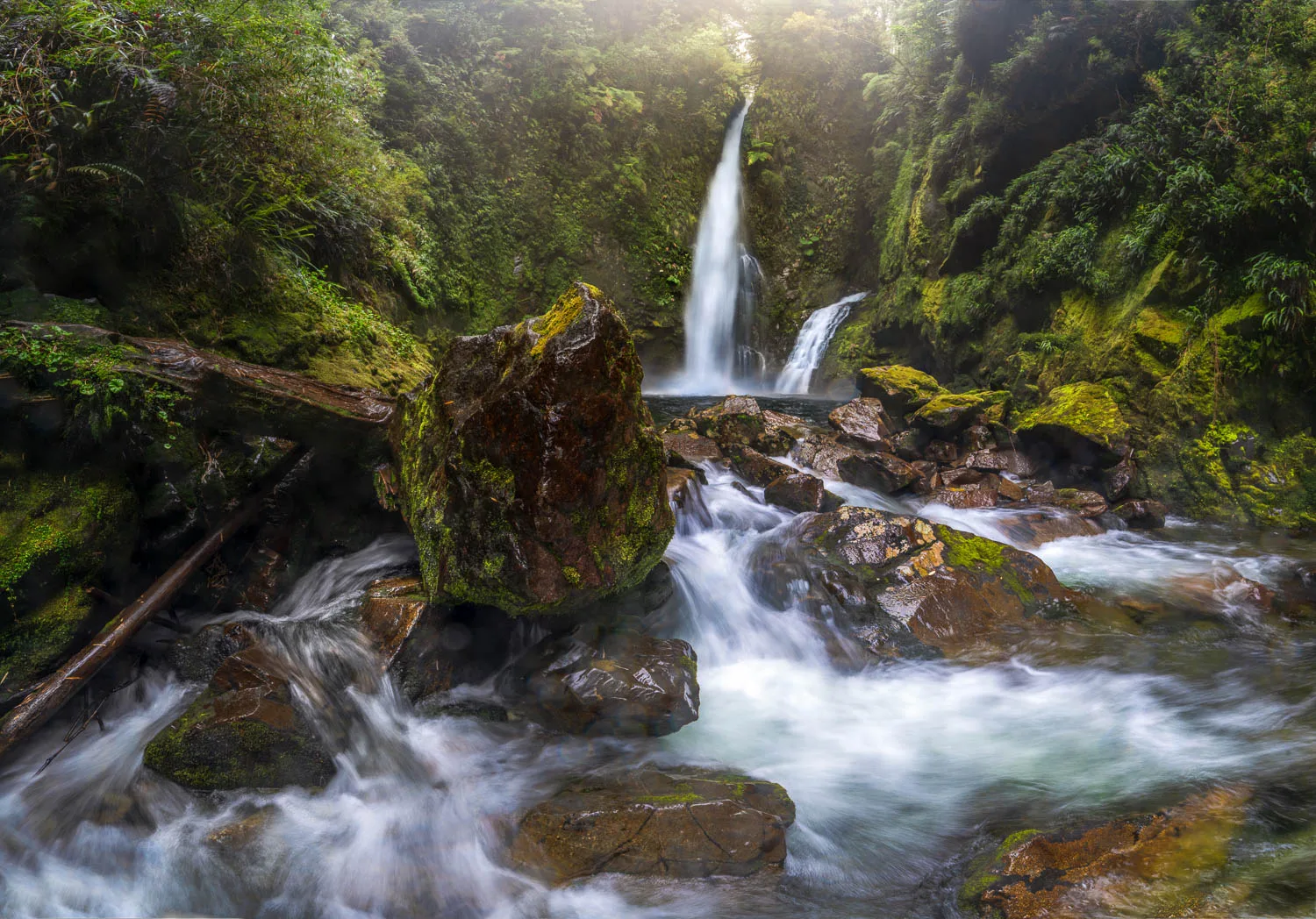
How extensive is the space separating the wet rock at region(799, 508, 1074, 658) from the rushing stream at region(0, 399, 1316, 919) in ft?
0.98

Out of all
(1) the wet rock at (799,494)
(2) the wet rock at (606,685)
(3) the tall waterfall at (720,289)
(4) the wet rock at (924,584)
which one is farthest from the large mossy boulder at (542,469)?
(3) the tall waterfall at (720,289)

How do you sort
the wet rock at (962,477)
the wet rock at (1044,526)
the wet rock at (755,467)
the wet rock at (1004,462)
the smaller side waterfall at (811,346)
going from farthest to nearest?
the smaller side waterfall at (811,346)
the wet rock at (1004,462)
the wet rock at (962,477)
the wet rock at (755,467)
the wet rock at (1044,526)

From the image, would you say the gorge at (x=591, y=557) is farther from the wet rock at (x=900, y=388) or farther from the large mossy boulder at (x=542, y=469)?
the wet rock at (x=900, y=388)

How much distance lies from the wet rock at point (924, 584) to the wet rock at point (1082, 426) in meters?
3.56

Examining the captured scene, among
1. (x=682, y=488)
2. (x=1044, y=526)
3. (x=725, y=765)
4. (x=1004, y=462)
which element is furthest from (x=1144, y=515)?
(x=725, y=765)

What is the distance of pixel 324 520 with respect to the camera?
5.02m

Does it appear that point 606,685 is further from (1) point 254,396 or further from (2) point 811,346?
(2) point 811,346

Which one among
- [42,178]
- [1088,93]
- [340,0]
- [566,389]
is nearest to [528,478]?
[566,389]

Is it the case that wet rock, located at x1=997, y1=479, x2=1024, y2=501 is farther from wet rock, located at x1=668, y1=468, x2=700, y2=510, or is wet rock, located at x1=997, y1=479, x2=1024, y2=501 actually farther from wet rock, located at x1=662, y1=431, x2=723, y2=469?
wet rock, located at x1=668, y1=468, x2=700, y2=510

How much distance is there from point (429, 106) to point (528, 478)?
12.5m

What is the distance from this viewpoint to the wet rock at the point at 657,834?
2887 millimetres

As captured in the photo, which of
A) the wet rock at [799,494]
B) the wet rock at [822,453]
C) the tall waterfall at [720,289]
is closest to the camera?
the wet rock at [799,494]

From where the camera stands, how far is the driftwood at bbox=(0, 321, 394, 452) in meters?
3.76

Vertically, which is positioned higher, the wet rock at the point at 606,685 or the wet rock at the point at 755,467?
the wet rock at the point at 755,467
